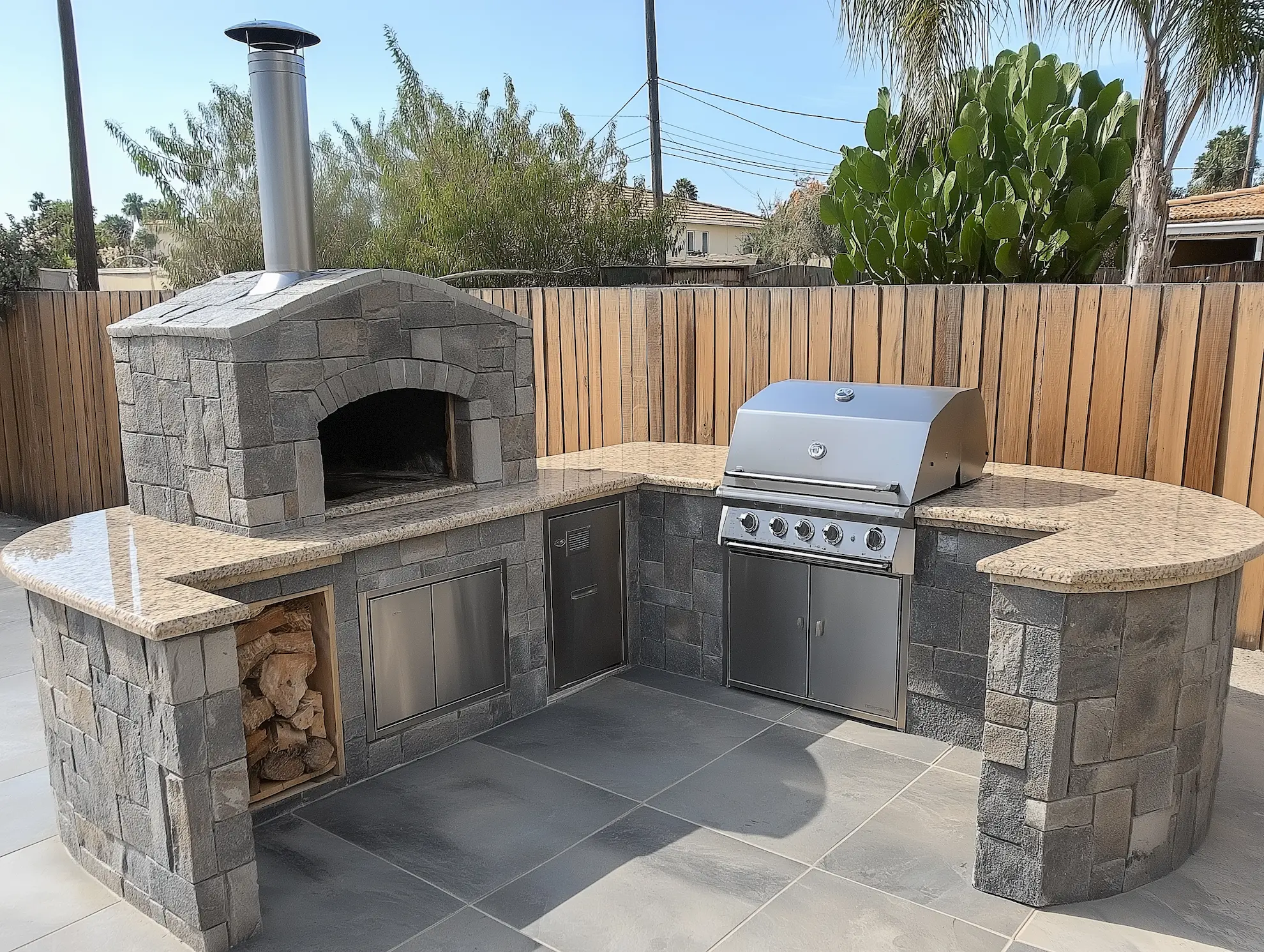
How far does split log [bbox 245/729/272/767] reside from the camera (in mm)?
3523

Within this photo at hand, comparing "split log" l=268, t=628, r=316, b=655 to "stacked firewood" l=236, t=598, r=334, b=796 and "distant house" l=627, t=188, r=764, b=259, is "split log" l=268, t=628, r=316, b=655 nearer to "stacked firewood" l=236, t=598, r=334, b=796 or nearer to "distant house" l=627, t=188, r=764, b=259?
"stacked firewood" l=236, t=598, r=334, b=796

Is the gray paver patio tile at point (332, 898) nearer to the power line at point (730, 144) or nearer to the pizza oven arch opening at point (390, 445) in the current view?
the pizza oven arch opening at point (390, 445)

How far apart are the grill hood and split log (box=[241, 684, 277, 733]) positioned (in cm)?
210

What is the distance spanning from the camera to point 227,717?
2820 millimetres

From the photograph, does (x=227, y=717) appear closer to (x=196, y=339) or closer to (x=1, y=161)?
(x=196, y=339)

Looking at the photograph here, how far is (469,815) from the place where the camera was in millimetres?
3555

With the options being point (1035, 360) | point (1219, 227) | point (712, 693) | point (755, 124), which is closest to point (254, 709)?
point (712, 693)

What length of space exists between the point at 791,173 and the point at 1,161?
18609 millimetres

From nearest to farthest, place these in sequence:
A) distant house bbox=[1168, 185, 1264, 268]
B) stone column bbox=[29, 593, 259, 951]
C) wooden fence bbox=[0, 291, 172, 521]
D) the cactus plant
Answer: stone column bbox=[29, 593, 259, 951]
the cactus plant
wooden fence bbox=[0, 291, 172, 521]
distant house bbox=[1168, 185, 1264, 268]

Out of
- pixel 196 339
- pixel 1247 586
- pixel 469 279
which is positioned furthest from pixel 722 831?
pixel 469 279

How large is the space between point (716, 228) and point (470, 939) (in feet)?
102

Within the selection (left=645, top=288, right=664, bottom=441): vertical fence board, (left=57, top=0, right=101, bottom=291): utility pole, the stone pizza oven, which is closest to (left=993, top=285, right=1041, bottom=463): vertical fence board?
(left=645, top=288, right=664, bottom=441): vertical fence board

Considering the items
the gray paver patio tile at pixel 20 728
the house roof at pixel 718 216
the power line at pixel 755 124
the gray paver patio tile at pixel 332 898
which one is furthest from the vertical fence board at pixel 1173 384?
the house roof at pixel 718 216

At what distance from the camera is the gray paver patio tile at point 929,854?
2.95 m
